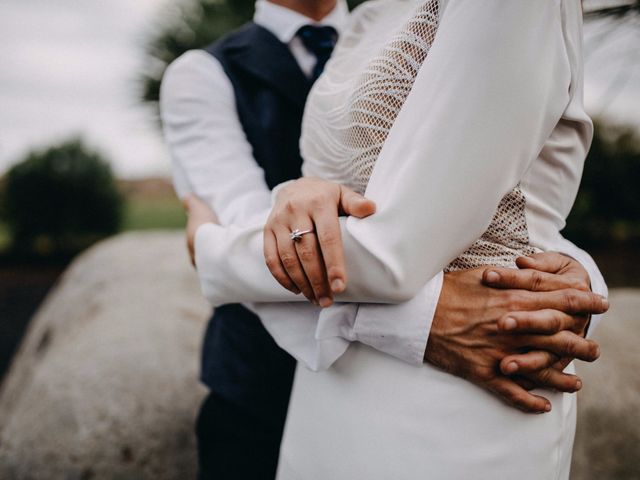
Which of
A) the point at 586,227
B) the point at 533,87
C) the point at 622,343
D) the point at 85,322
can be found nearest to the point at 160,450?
the point at 85,322

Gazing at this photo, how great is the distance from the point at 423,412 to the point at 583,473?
222 cm

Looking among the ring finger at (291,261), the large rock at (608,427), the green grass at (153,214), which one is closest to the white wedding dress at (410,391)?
the ring finger at (291,261)

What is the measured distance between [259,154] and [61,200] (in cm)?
828

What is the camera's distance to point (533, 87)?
0.75m

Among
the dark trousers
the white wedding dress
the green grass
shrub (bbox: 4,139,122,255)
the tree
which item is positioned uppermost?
the white wedding dress

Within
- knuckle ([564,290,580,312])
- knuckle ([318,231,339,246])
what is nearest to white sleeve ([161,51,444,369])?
knuckle ([318,231,339,246])

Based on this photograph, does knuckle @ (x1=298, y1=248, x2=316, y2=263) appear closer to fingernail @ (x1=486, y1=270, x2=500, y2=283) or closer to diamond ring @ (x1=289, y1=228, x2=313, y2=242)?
diamond ring @ (x1=289, y1=228, x2=313, y2=242)

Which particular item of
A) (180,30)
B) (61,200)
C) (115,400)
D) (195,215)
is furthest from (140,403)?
(61,200)

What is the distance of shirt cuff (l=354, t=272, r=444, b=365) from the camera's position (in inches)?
34.1

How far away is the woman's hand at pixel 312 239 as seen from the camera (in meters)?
0.81

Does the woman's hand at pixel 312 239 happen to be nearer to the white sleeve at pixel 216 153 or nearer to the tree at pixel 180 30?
the white sleeve at pixel 216 153

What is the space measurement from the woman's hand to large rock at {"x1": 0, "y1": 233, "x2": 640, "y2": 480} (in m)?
1.83

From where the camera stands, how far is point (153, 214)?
37.2ft

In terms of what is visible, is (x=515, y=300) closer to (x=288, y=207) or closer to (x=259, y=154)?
(x=288, y=207)
